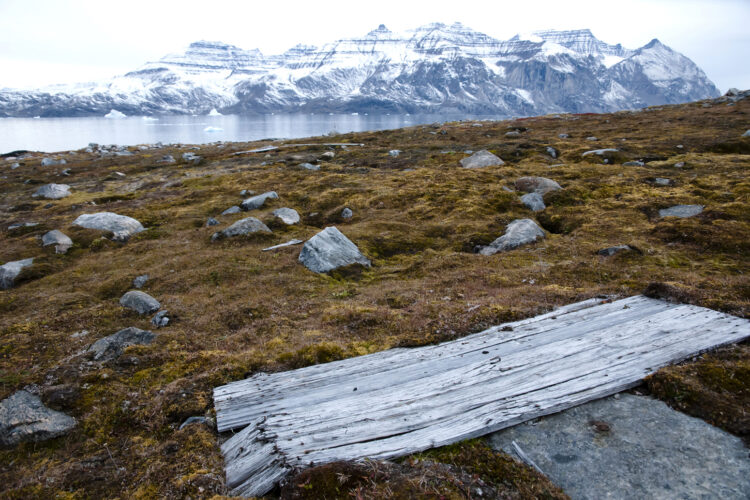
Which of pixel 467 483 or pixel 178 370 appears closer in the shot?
pixel 467 483

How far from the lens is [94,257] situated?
19047 millimetres

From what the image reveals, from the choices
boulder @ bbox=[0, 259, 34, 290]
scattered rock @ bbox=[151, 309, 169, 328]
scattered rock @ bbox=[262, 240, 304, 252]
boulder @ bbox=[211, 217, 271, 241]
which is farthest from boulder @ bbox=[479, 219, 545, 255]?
boulder @ bbox=[0, 259, 34, 290]

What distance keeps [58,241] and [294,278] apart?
14130mm

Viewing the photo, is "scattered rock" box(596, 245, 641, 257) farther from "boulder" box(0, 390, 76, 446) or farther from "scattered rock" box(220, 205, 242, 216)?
"scattered rock" box(220, 205, 242, 216)

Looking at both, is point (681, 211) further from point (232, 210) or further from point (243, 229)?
point (232, 210)

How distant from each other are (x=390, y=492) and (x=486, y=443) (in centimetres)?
189

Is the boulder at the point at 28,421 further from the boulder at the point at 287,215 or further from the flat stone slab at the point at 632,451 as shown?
the boulder at the point at 287,215

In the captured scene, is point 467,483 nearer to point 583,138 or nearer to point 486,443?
point 486,443

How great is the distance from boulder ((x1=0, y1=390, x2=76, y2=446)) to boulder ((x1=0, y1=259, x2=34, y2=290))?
11558mm

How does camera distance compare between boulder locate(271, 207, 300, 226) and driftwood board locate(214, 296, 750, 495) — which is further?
boulder locate(271, 207, 300, 226)

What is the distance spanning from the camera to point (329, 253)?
53.6ft

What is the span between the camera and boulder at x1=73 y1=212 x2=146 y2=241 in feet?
70.6

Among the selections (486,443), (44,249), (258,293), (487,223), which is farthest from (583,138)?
(44,249)

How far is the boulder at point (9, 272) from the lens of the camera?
639 inches
